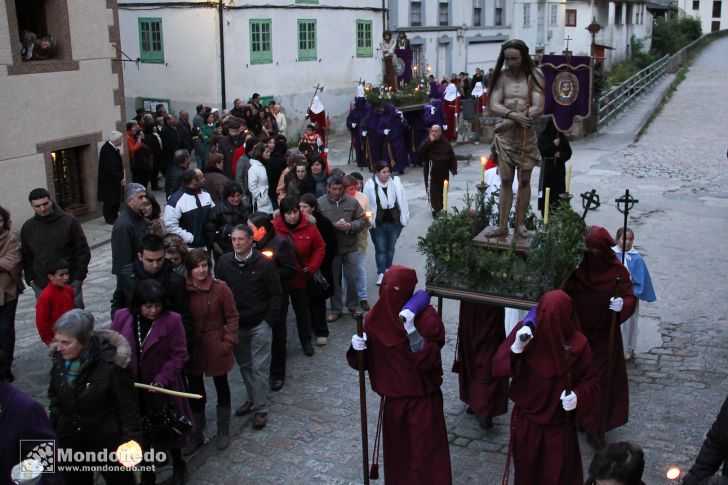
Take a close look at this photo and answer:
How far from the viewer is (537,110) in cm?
717

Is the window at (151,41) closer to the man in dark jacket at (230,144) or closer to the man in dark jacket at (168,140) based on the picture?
the man in dark jacket at (168,140)

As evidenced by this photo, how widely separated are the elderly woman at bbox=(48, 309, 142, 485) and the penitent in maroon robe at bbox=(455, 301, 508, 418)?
3.08 meters

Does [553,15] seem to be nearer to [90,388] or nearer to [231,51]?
[231,51]

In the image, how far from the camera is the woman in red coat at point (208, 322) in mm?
6953

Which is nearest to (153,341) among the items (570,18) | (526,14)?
(526,14)

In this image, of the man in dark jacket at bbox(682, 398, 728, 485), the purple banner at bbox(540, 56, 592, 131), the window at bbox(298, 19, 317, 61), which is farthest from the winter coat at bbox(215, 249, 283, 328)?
the window at bbox(298, 19, 317, 61)

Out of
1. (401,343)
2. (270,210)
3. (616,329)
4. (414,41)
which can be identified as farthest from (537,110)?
(414,41)

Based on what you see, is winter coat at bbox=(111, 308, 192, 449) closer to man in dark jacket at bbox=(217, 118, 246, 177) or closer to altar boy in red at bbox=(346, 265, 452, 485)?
altar boy in red at bbox=(346, 265, 452, 485)

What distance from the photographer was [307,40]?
26.9 metres

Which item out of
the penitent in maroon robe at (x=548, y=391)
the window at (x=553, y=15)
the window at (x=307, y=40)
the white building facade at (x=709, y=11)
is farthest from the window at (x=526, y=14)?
the white building facade at (x=709, y=11)

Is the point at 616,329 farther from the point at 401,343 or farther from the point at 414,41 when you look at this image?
the point at 414,41

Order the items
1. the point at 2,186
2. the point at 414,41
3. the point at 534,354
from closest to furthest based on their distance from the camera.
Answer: the point at 534,354, the point at 2,186, the point at 414,41

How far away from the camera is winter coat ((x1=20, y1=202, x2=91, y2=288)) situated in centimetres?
841

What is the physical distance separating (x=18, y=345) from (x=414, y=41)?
25.0 meters
